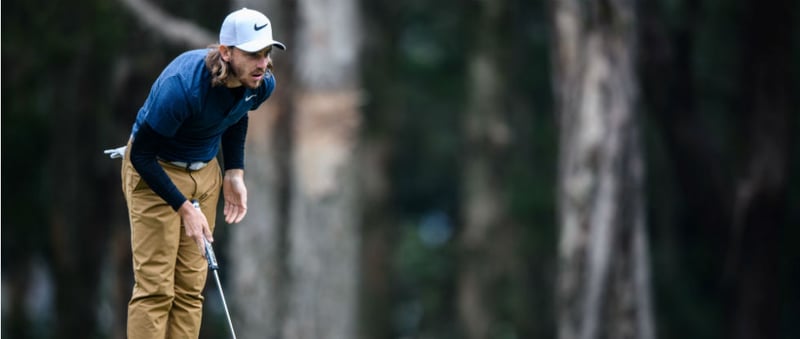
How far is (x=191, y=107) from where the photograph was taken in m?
6.44

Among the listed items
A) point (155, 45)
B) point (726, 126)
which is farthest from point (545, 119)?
point (155, 45)

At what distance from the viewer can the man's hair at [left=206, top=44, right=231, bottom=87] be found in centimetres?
641

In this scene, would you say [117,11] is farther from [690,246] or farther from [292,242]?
[690,246]

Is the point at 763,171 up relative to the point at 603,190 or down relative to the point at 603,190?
down

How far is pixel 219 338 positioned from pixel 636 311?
9.78m

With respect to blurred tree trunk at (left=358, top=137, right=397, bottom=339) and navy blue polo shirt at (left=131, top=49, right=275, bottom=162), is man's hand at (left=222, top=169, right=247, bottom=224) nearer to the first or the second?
navy blue polo shirt at (left=131, top=49, right=275, bottom=162)

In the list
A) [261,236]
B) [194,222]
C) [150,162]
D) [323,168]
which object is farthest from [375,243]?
[150,162]

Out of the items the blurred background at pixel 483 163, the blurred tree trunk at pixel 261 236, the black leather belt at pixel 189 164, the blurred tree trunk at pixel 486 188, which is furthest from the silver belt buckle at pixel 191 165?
the blurred tree trunk at pixel 486 188

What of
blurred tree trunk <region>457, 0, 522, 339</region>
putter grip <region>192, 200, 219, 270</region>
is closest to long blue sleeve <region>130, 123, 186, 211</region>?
putter grip <region>192, 200, 219, 270</region>

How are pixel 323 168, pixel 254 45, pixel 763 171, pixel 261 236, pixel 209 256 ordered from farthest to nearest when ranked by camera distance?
pixel 763 171
pixel 261 236
pixel 323 168
pixel 209 256
pixel 254 45

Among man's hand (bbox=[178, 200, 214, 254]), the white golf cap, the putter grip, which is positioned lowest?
the putter grip

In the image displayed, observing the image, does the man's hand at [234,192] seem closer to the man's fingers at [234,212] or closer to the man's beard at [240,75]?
the man's fingers at [234,212]

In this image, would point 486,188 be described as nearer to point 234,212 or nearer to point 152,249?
point 234,212

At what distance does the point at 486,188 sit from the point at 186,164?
16.3 meters
